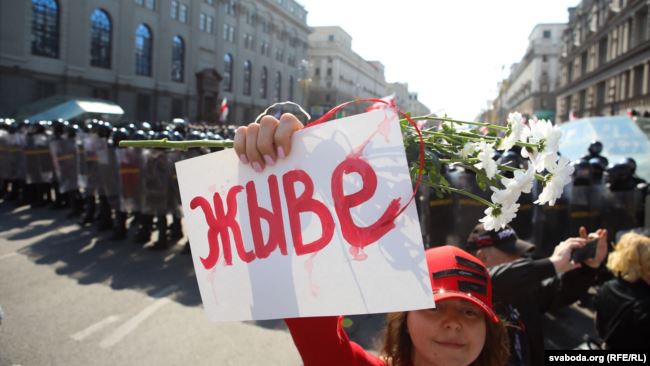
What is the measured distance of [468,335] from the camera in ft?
4.65

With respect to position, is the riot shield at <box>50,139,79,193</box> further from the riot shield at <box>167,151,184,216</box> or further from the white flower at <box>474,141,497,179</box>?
the white flower at <box>474,141,497,179</box>

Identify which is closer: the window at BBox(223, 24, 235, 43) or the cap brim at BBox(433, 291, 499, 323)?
the cap brim at BBox(433, 291, 499, 323)

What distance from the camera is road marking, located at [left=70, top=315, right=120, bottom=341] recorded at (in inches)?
151

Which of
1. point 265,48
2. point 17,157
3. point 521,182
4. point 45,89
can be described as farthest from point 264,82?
point 521,182

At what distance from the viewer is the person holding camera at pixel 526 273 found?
Answer: 2.02m

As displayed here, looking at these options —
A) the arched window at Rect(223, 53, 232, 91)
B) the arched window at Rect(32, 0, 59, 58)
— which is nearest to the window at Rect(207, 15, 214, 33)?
the arched window at Rect(223, 53, 232, 91)

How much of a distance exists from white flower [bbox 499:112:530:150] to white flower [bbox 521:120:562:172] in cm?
2

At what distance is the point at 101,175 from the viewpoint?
754cm

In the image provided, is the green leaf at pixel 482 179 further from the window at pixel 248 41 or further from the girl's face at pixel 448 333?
the window at pixel 248 41

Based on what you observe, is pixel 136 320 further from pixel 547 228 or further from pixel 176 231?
pixel 547 228

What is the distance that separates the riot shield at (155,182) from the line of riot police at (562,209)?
3.91 metres

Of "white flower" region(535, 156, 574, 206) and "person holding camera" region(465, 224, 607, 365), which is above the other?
"white flower" region(535, 156, 574, 206)

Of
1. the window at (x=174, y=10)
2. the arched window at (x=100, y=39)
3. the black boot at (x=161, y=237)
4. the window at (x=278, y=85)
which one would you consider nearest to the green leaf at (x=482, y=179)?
the black boot at (x=161, y=237)

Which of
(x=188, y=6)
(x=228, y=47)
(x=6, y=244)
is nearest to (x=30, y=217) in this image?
(x=6, y=244)
